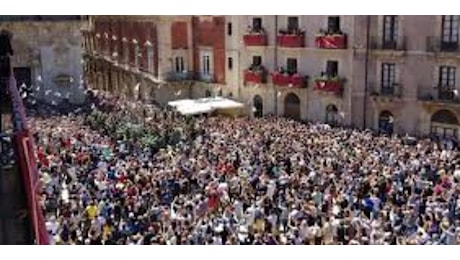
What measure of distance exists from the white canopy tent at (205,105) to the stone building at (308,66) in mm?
899

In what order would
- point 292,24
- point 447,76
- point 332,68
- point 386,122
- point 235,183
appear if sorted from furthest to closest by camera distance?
point 292,24, point 332,68, point 386,122, point 447,76, point 235,183

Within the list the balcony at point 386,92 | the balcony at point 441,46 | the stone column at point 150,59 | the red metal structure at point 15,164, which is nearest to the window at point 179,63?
the stone column at point 150,59

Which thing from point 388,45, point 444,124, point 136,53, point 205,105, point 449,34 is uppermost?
point 449,34

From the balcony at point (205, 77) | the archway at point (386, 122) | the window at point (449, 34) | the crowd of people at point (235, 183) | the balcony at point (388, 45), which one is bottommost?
the archway at point (386, 122)

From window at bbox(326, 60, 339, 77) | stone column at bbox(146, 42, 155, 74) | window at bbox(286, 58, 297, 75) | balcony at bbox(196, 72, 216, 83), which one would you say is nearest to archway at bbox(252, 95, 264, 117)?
window at bbox(286, 58, 297, 75)

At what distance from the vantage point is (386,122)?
56.7 feet

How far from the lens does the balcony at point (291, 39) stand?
717 inches

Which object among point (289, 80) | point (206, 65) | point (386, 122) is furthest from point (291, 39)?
point (386, 122)

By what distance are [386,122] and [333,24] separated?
247 centimetres

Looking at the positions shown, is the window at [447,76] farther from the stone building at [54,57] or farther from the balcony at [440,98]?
the stone building at [54,57]

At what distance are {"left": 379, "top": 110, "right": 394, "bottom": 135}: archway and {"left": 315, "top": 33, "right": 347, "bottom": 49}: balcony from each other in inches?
68.9

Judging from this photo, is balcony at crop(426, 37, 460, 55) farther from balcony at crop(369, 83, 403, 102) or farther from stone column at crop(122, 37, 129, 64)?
stone column at crop(122, 37, 129, 64)

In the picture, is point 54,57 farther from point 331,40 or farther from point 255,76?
point 331,40

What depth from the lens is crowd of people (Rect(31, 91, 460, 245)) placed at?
8.84 metres
